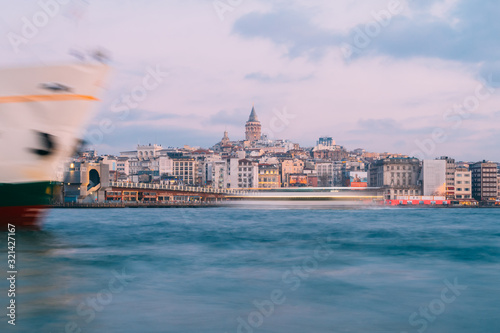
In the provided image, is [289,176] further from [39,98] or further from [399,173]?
[39,98]

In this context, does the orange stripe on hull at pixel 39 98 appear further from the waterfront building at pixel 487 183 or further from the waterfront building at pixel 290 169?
the waterfront building at pixel 290 169

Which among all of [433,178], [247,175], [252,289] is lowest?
[252,289]

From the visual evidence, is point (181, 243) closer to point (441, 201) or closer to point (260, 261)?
point (260, 261)

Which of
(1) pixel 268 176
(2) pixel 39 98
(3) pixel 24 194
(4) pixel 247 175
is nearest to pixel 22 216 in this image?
(3) pixel 24 194

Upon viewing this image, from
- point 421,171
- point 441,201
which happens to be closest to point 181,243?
point 441,201

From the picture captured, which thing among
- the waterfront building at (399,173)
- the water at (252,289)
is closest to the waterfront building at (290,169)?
the waterfront building at (399,173)
